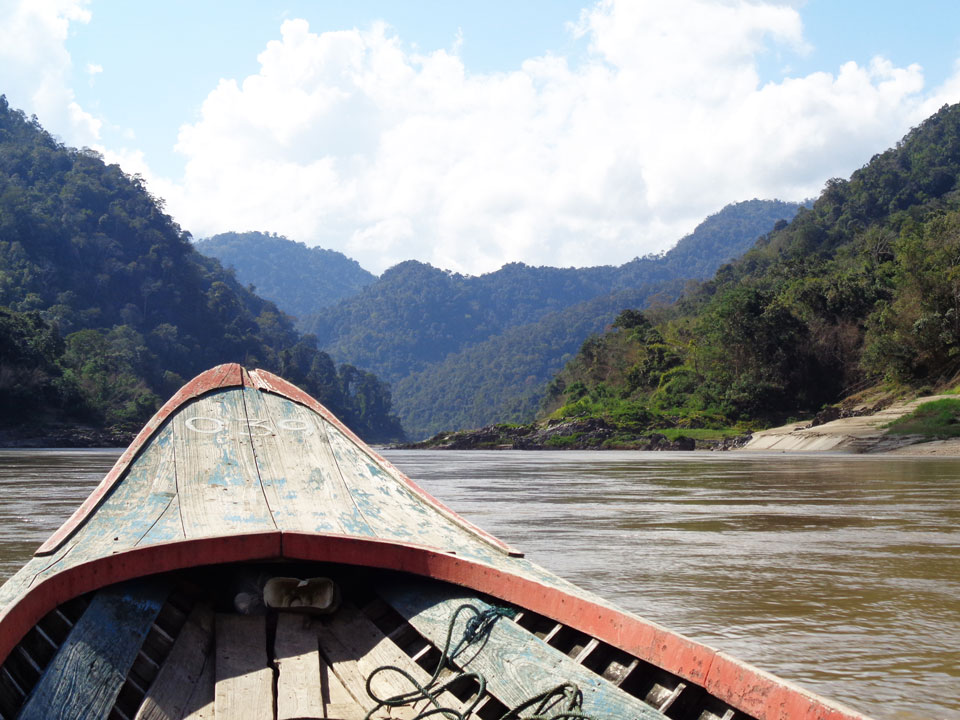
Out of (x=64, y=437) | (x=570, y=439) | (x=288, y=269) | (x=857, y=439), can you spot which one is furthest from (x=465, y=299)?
(x=857, y=439)

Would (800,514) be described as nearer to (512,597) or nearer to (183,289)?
(512,597)

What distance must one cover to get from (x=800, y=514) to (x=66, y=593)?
785cm

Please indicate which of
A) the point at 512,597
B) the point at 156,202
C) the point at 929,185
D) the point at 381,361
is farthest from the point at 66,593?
the point at 381,361

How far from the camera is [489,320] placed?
14000 cm

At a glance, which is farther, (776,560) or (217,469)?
(776,560)

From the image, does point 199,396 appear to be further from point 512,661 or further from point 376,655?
point 512,661

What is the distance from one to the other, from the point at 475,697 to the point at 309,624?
94 cm

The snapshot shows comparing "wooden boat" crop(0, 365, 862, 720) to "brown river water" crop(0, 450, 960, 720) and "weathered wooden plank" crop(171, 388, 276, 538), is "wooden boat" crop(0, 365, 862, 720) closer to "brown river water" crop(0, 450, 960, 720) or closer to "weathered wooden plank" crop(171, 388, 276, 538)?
"weathered wooden plank" crop(171, 388, 276, 538)

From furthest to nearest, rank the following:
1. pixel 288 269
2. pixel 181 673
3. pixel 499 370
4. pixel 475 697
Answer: pixel 288 269 < pixel 499 370 < pixel 181 673 < pixel 475 697

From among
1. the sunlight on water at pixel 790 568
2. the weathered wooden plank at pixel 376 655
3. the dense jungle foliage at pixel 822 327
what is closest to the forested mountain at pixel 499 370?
the dense jungle foliage at pixel 822 327

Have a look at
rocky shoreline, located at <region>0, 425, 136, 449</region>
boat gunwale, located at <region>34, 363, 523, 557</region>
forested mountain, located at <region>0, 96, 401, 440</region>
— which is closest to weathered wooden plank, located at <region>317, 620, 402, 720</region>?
boat gunwale, located at <region>34, 363, 523, 557</region>

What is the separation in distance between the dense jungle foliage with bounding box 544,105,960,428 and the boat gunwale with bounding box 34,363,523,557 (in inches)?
1100

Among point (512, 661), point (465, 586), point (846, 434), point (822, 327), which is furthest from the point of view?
point (822, 327)

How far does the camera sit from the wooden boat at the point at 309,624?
7.73ft
